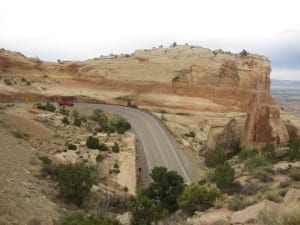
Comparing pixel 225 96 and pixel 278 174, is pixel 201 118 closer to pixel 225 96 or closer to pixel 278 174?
pixel 225 96

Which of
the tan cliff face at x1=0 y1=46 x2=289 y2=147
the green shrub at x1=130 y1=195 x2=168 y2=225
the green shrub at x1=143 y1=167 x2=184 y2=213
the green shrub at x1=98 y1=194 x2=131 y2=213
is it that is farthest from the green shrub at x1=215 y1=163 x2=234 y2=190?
the tan cliff face at x1=0 y1=46 x2=289 y2=147

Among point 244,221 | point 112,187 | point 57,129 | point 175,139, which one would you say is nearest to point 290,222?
point 244,221

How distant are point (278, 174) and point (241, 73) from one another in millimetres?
64903

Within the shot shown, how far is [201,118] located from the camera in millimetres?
74375

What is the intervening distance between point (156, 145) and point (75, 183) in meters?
27.5

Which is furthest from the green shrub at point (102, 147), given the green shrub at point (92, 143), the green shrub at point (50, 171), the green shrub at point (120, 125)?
the green shrub at point (50, 171)

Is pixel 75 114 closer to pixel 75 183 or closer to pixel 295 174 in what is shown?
pixel 75 183

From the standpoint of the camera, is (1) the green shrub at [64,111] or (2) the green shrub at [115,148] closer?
(2) the green shrub at [115,148]

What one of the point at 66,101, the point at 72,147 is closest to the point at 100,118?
the point at 66,101

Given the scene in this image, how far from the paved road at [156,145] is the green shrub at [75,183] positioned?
1400cm

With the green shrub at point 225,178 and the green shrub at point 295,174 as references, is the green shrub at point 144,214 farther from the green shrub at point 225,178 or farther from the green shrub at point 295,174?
the green shrub at point 295,174

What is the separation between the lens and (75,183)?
26484mm

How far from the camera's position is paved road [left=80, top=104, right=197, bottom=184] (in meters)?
45.6

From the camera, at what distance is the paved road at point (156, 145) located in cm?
4556
